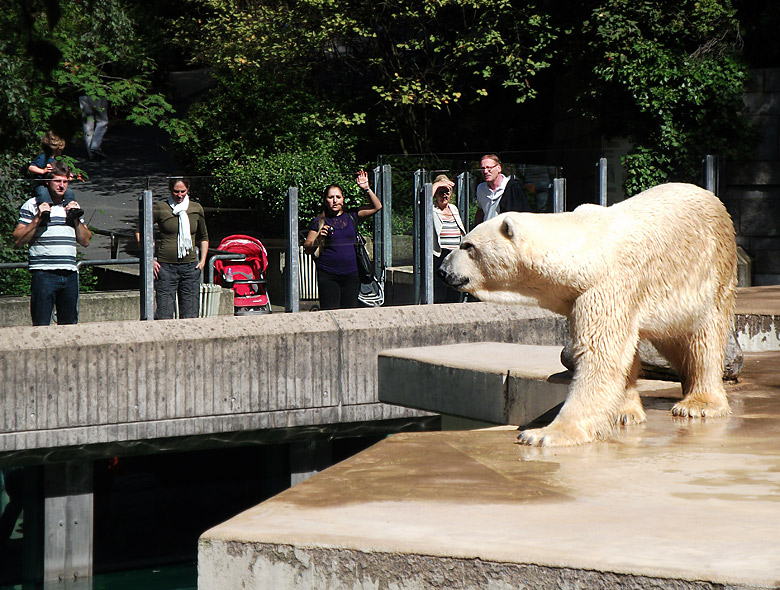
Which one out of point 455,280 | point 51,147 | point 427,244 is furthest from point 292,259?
point 51,147

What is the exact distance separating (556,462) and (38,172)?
5013 mm

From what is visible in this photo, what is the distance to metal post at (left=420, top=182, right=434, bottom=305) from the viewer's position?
8.84 meters

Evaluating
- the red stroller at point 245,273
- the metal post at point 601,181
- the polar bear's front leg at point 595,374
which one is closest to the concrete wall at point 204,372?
the red stroller at point 245,273

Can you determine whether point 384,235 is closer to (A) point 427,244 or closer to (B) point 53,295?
(A) point 427,244

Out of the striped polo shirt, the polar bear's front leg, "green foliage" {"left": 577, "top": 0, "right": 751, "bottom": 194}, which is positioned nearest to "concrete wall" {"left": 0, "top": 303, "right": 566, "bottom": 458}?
the striped polo shirt

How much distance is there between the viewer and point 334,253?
331 inches

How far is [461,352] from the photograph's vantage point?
236 inches

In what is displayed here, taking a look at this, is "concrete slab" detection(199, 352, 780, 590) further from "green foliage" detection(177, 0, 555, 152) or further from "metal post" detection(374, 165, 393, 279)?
"green foliage" detection(177, 0, 555, 152)

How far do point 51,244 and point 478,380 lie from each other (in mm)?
3593

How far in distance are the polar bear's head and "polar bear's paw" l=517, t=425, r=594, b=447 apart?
0.61 m

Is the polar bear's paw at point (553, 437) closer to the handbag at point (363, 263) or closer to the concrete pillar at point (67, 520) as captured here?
the concrete pillar at point (67, 520)

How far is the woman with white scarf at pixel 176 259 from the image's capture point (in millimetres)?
8055

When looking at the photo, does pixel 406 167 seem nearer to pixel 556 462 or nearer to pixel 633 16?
pixel 633 16

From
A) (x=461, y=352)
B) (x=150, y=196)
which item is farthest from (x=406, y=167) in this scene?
(x=461, y=352)
